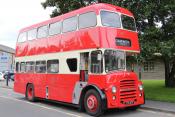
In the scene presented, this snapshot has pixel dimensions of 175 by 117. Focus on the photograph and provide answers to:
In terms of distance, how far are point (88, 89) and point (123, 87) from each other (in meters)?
1.52

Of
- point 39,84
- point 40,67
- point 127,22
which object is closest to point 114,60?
point 127,22

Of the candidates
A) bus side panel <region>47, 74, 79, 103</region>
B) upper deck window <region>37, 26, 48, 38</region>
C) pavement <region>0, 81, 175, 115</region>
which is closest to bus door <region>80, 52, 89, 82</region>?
bus side panel <region>47, 74, 79, 103</region>

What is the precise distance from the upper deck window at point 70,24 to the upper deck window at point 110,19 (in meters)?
1.70

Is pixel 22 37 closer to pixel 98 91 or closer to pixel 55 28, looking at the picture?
pixel 55 28

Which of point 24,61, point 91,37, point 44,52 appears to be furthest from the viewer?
point 24,61

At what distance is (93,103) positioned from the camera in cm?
1361

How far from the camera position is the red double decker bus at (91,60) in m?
13.5

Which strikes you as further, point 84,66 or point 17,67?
point 17,67

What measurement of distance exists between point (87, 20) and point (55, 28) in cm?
300

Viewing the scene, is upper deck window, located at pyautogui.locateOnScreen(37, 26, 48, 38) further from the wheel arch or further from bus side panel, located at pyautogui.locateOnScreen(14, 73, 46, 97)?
the wheel arch

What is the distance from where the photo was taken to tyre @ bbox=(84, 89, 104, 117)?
13309 millimetres

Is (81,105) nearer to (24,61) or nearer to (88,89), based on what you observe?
(88,89)

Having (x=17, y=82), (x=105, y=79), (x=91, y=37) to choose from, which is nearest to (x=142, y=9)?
(x=91, y=37)

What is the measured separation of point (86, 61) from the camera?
579 inches
